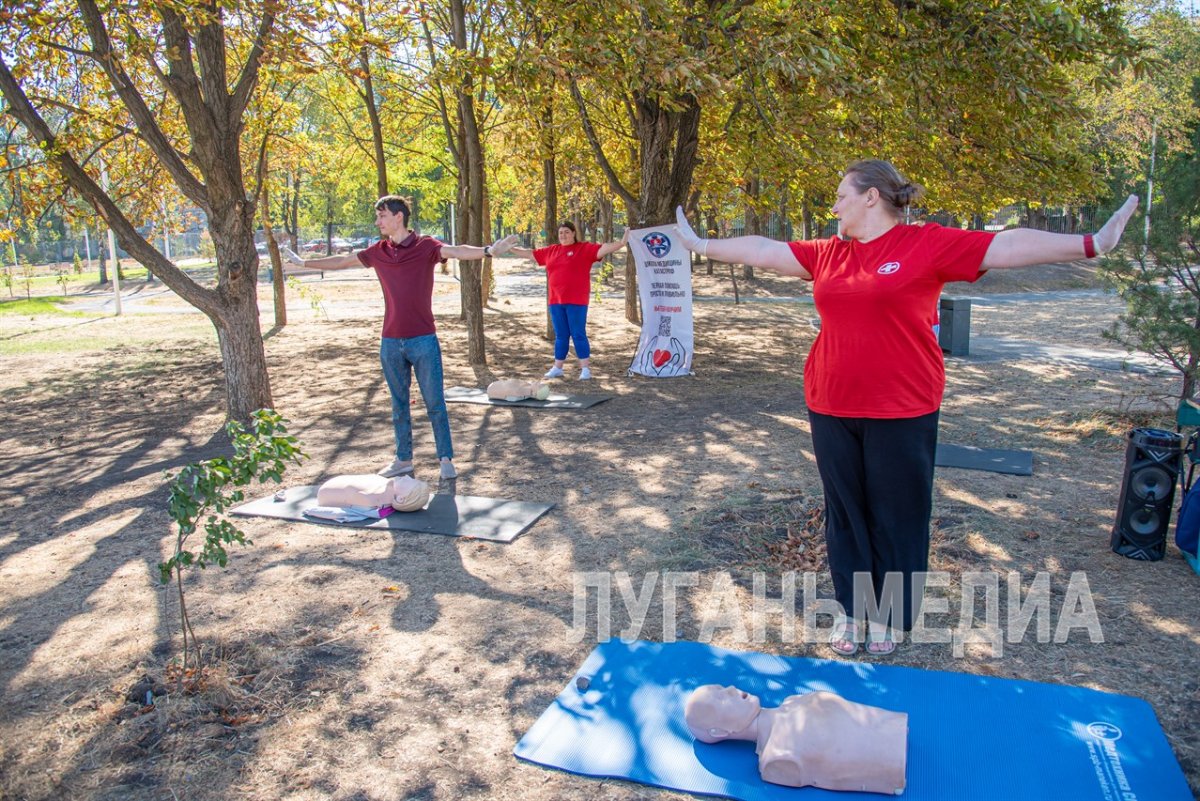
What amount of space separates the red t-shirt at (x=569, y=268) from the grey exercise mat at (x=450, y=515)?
483 centimetres

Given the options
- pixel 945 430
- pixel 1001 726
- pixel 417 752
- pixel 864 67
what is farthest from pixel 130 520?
pixel 864 67

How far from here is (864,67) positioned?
8.90 metres

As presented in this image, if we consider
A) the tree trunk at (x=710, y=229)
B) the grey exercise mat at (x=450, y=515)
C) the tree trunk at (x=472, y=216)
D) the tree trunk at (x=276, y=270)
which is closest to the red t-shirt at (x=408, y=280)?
the grey exercise mat at (x=450, y=515)

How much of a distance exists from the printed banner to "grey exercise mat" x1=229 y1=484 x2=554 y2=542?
5.53 m

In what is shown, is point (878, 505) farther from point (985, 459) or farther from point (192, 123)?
point (192, 123)

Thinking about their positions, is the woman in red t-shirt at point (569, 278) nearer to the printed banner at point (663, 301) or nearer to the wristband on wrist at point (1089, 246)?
the printed banner at point (663, 301)

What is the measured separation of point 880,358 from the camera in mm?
3412

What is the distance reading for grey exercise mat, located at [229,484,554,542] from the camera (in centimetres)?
564

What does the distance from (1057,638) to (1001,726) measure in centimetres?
94

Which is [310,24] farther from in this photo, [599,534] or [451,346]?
[451,346]

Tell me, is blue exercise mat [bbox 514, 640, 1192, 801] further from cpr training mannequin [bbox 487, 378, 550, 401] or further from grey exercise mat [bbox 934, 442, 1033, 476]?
cpr training mannequin [bbox 487, 378, 550, 401]

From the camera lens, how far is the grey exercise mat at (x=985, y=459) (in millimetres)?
6785

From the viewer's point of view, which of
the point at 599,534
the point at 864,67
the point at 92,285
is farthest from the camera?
the point at 92,285

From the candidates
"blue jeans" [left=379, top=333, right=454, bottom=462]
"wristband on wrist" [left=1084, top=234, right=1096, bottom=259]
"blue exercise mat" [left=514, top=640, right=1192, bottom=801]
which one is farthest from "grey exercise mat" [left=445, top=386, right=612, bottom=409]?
"wristband on wrist" [left=1084, top=234, right=1096, bottom=259]
